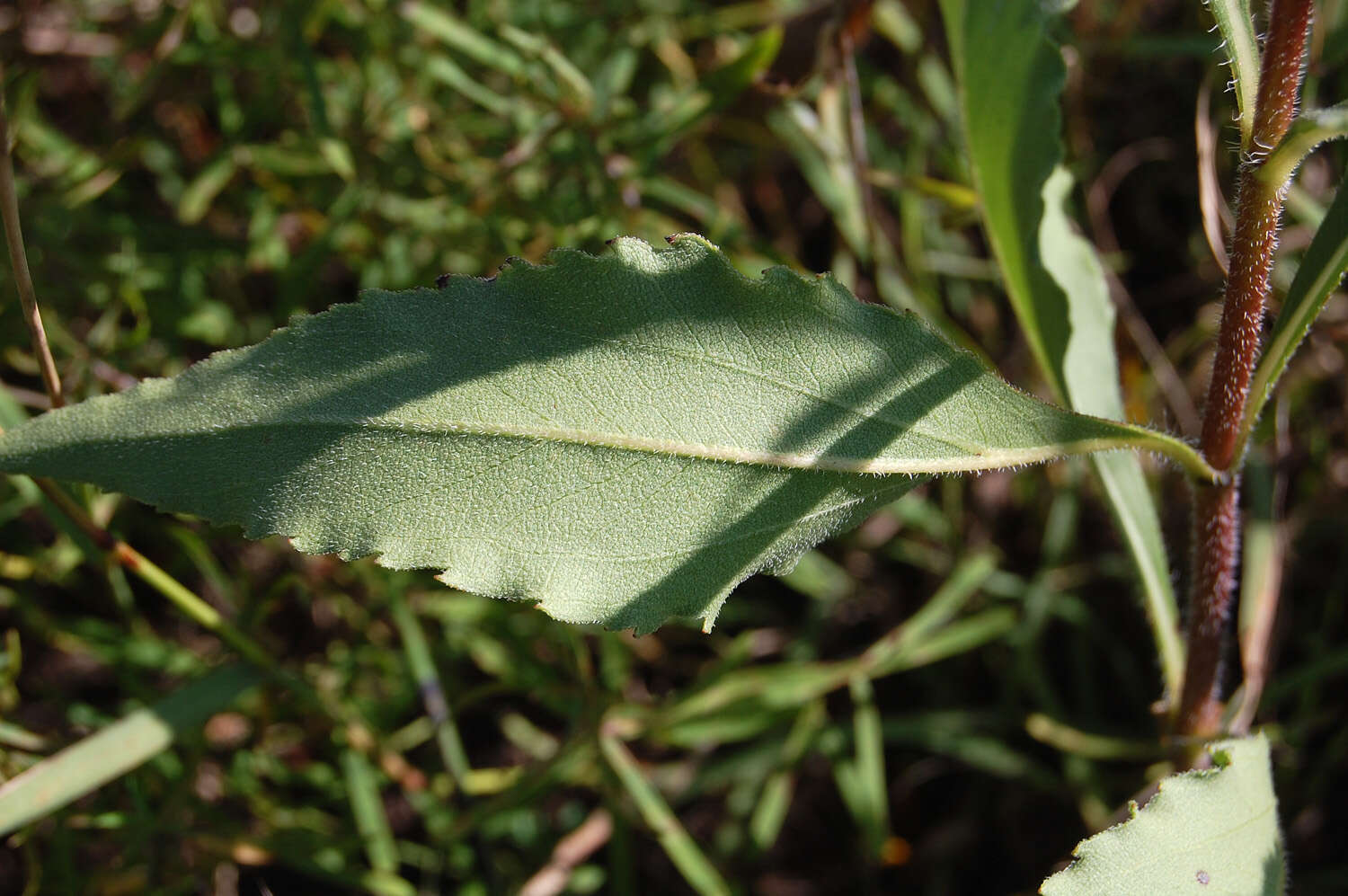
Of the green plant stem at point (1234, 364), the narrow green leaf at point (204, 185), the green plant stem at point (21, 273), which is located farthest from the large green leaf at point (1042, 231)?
the narrow green leaf at point (204, 185)

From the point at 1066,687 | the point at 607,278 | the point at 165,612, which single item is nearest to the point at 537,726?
the point at 165,612

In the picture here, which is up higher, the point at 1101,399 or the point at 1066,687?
the point at 1101,399

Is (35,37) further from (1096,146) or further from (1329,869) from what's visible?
(1329,869)

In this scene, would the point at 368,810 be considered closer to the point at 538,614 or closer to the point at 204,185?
the point at 538,614

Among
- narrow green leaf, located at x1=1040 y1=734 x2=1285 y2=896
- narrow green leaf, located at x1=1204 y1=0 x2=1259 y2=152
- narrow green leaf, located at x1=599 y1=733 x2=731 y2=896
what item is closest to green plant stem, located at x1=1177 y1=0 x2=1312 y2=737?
narrow green leaf, located at x1=1204 y1=0 x2=1259 y2=152

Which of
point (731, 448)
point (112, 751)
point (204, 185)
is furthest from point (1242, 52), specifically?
point (204, 185)

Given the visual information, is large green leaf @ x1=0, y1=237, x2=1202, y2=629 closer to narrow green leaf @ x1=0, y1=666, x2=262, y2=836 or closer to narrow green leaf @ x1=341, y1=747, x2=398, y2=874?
narrow green leaf @ x1=0, y1=666, x2=262, y2=836
